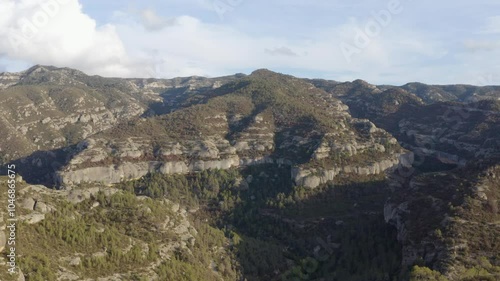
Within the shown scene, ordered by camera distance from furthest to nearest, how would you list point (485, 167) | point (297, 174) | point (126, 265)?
1. point (297, 174)
2. point (485, 167)
3. point (126, 265)

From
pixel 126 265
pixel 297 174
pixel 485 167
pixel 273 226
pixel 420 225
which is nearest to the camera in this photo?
pixel 126 265

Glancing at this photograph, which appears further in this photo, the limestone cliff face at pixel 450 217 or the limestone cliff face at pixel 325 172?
the limestone cliff face at pixel 325 172

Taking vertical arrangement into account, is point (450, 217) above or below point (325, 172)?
above

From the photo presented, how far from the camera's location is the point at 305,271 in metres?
123

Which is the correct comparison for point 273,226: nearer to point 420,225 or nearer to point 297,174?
point 297,174

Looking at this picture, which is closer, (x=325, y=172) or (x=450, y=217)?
(x=450, y=217)

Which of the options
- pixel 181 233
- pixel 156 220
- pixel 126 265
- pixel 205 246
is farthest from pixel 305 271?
pixel 126 265

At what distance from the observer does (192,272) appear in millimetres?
101625

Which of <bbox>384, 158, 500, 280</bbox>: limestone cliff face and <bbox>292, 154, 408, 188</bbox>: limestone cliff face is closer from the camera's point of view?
<bbox>384, 158, 500, 280</bbox>: limestone cliff face

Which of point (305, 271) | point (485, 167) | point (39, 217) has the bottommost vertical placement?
point (305, 271)

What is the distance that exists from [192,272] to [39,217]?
3584 centimetres

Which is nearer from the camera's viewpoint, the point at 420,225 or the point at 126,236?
the point at 126,236

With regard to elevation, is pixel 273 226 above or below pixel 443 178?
below

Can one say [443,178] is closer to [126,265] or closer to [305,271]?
[305,271]
